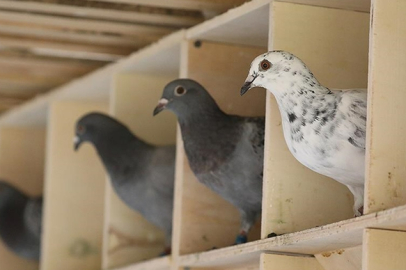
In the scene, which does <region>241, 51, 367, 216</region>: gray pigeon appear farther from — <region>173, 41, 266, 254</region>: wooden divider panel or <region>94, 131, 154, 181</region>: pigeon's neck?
<region>94, 131, 154, 181</region>: pigeon's neck

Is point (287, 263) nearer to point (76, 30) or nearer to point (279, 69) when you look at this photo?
point (279, 69)

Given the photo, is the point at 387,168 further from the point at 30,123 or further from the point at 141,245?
the point at 30,123

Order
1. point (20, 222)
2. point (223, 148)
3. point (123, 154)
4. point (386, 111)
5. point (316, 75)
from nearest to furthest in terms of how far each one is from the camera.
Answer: point (386, 111) → point (316, 75) → point (223, 148) → point (123, 154) → point (20, 222)

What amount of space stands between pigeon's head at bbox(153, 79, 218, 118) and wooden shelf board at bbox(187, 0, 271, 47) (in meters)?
0.23

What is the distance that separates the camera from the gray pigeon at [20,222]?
23.1ft

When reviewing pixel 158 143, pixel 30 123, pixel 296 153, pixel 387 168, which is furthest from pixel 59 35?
pixel 387 168

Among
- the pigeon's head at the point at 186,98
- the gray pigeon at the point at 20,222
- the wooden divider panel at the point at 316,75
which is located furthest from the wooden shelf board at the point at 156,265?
the gray pigeon at the point at 20,222


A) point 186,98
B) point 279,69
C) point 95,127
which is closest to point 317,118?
point 279,69

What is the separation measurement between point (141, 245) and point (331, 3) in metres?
2.10

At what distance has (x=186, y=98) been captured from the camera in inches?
194

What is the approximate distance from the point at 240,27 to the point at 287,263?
1152 millimetres

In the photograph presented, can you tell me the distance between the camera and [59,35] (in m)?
5.72

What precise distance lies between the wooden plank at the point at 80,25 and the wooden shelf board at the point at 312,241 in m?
1.25

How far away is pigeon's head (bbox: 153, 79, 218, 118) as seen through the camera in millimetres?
4902
